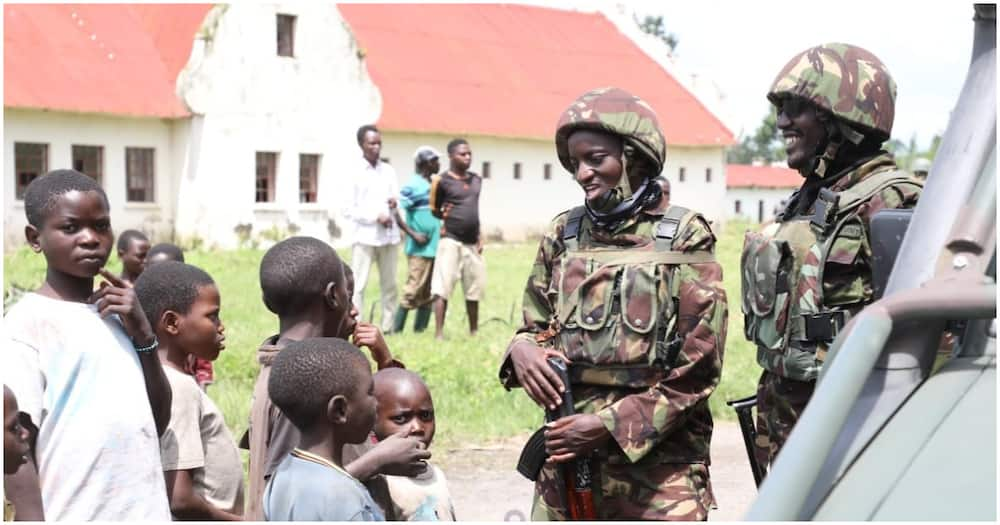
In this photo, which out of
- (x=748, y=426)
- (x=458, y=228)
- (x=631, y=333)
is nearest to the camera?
(x=631, y=333)

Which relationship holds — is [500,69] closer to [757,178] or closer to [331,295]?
[331,295]

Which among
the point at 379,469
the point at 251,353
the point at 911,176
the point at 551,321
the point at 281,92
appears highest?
the point at 281,92

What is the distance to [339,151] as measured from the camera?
86.7 ft

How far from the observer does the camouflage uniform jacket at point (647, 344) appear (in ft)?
10.5

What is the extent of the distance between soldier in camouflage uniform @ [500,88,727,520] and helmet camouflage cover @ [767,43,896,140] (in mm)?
399

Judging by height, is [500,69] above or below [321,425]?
above

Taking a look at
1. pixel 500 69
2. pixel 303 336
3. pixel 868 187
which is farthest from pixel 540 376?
pixel 500 69

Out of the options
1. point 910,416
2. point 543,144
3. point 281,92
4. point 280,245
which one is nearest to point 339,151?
point 281,92

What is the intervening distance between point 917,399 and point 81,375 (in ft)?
7.16

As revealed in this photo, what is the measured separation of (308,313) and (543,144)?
28342mm

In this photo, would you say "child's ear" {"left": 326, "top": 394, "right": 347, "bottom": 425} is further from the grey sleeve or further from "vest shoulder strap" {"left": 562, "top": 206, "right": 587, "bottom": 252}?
"vest shoulder strap" {"left": 562, "top": 206, "right": 587, "bottom": 252}

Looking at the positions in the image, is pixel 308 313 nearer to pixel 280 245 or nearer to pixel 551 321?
pixel 280 245

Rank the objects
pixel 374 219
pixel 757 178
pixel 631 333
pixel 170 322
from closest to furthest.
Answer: pixel 631 333
pixel 170 322
pixel 374 219
pixel 757 178

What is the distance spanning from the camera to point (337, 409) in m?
2.77
